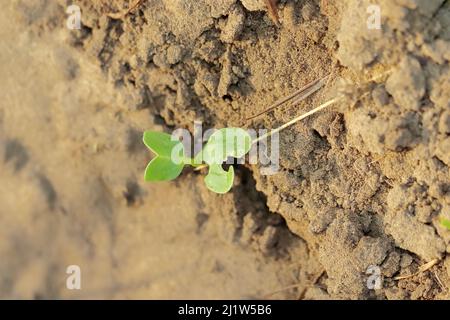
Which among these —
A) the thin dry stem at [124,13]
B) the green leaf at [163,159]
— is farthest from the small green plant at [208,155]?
the thin dry stem at [124,13]

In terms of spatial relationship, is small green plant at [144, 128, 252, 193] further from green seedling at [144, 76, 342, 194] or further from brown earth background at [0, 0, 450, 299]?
brown earth background at [0, 0, 450, 299]

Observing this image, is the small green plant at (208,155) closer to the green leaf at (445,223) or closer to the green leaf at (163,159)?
the green leaf at (163,159)

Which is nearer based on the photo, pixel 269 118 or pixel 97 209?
pixel 269 118

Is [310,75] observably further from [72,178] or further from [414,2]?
[72,178]

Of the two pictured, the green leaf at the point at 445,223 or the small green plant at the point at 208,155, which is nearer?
the green leaf at the point at 445,223

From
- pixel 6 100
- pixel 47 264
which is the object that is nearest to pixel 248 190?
pixel 47 264

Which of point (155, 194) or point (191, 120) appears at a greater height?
point (191, 120)

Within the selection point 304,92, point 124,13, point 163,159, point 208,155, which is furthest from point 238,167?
point 124,13
